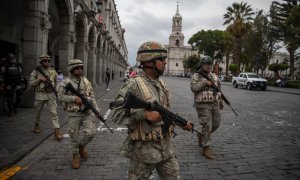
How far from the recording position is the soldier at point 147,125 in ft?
9.05

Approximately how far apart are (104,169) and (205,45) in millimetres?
76370

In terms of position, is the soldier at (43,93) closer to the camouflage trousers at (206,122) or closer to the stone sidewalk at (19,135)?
the stone sidewalk at (19,135)

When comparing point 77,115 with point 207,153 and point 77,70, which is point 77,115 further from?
point 207,153

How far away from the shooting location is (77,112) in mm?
5031

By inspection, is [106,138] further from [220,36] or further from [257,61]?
[220,36]

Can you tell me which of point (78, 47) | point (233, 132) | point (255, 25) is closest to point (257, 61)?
point (255, 25)

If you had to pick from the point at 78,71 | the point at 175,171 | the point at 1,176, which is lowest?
the point at 1,176

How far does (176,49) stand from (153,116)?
140655 millimetres

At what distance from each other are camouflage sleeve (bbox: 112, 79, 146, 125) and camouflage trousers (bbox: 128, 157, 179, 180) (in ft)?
1.47

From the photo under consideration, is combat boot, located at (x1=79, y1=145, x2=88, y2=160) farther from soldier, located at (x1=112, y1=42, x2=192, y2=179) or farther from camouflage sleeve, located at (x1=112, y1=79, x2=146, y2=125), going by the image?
camouflage sleeve, located at (x1=112, y1=79, x2=146, y2=125)

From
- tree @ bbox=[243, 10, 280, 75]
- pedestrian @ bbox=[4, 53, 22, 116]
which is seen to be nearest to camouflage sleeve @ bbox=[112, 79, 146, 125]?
pedestrian @ bbox=[4, 53, 22, 116]

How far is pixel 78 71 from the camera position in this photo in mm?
5117

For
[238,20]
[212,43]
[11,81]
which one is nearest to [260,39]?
[238,20]

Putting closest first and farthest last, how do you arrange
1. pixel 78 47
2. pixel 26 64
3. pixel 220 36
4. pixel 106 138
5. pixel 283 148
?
1. pixel 283 148
2. pixel 106 138
3. pixel 26 64
4. pixel 78 47
5. pixel 220 36
